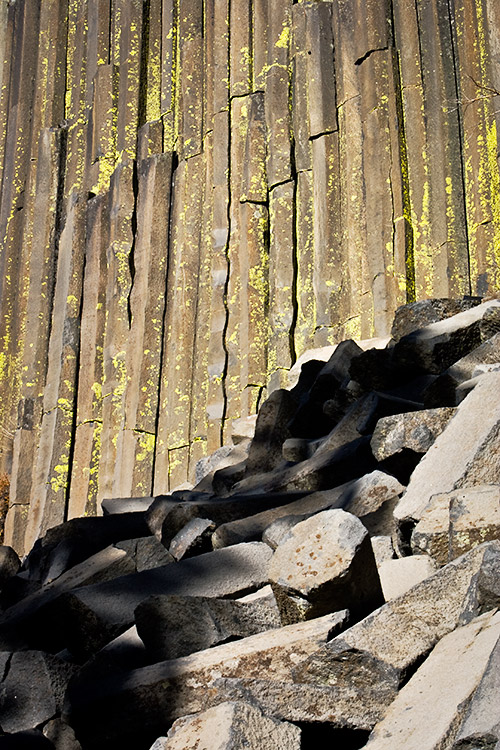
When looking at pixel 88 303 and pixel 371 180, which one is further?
pixel 88 303

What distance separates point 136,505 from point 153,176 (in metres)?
4.98

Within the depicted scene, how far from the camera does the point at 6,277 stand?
11.1 m

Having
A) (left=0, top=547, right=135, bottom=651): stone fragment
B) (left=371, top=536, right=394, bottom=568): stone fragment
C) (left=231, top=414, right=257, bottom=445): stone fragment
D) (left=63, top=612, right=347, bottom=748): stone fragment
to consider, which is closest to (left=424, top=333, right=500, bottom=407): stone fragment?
(left=371, top=536, right=394, bottom=568): stone fragment

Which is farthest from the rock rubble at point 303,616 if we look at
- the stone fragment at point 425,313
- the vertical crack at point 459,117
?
the vertical crack at point 459,117

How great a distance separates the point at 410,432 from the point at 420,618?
1.28 metres

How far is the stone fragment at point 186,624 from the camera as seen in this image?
2.68m

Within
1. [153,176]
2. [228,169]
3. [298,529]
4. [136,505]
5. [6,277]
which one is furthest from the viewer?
[6,277]

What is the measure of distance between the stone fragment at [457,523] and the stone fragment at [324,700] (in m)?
0.54

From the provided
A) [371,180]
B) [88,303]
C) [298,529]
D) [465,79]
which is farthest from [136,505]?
[88,303]

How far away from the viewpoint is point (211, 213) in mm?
8961

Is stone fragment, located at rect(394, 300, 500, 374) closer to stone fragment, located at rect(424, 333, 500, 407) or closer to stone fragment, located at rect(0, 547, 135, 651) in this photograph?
stone fragment, located at rect(424, 333, 500, 407)

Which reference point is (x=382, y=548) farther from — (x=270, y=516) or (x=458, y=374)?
(x=458, y=374)

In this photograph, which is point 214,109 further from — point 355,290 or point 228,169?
point 355,290

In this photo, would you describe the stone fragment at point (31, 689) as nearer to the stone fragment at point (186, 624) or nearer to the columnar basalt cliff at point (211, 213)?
the stone fragment at point (186, 624)
